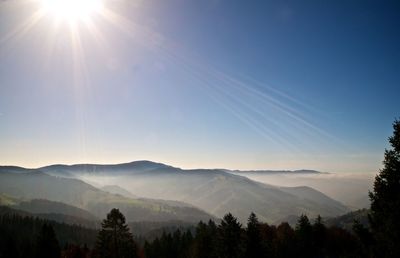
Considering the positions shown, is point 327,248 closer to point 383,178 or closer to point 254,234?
point 254,234

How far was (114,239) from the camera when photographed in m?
48.3

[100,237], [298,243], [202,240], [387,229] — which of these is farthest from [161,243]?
[387,229]

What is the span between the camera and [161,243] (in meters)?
85.8

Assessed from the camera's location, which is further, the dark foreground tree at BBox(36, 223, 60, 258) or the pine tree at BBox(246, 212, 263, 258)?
the dark foreground tree at BBox(36, 223, 60, 258)

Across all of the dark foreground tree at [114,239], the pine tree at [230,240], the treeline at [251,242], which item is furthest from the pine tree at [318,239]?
the dark foreground tree at [114,239]

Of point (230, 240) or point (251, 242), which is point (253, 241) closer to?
point (251, 242)

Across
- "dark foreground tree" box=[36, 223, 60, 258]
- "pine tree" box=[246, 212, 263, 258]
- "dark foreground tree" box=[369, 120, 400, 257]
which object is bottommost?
"dark foreground tree" box=[36, 223, 60, 258]

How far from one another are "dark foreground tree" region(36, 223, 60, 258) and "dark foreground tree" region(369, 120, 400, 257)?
53.2 metres

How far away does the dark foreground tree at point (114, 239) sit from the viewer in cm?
4766

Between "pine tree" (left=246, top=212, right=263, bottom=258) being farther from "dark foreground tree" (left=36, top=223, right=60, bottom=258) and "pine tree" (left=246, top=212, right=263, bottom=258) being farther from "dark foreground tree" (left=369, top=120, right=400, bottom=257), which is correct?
"dark foreground tree" (left=369, top=120, right=400, bottom=257)

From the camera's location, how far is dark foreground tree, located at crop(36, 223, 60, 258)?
182 feet

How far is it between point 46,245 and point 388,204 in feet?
182

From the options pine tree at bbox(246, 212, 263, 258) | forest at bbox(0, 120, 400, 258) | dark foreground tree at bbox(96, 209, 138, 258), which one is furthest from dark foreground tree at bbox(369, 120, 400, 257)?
dark foreground tree at bbox(96, 209, 138, 258)

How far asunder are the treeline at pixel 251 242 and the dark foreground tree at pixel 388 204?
32.9 meters
